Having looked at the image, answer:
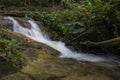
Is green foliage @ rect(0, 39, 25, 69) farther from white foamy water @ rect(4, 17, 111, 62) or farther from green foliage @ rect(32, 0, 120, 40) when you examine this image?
green foliage @ rect(32, 0, 120, 40)

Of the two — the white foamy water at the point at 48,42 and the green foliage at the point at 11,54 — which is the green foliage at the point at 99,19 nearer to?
the white foamy water at the point at 48,42

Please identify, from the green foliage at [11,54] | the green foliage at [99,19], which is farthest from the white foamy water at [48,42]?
the green foliage at [11,54]

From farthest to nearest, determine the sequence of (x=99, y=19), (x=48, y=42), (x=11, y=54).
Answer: (x=48, y=42)
(x=99, y=19)
(x=11, y=54)

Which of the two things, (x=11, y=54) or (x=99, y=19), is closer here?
(x=11, y=54)

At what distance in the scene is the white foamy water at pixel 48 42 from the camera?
1071 cm

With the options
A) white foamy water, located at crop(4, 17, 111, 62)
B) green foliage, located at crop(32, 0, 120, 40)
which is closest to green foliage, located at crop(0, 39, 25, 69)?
white foamy water, located at crop(4, 17, 111, 62)

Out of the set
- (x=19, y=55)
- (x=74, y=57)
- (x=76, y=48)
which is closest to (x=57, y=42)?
(x=76, y=48)

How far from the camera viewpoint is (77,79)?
730 centimetres

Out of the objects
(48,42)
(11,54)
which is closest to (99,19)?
(48,42)

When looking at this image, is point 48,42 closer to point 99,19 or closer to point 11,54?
point 99,19

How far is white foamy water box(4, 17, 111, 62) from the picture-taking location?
10.7 meters

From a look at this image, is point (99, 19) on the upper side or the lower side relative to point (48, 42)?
upper

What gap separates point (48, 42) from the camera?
12328 millimetres

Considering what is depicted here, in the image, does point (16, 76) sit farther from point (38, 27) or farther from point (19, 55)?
point (38, 27)
